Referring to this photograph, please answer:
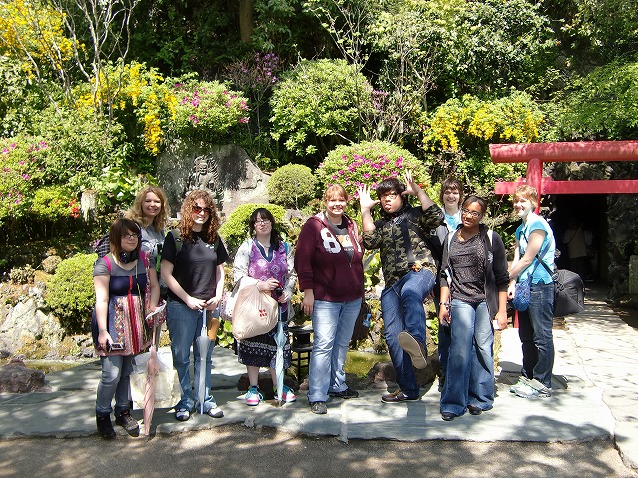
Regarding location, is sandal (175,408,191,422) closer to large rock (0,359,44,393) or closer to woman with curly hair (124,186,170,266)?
woman with curly hair (124,186,170,266)

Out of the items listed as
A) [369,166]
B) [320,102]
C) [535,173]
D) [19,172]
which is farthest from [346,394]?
[320,102]

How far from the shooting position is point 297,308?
7.85 m

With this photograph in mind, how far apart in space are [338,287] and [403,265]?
18.6 inches

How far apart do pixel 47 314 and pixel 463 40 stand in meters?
8.51

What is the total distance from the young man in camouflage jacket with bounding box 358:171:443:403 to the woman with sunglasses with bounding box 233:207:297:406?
67 cm

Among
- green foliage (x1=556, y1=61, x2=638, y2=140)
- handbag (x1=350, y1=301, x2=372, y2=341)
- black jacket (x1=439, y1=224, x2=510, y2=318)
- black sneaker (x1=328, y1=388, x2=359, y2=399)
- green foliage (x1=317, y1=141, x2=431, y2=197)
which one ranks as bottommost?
black sneaker (x1=328, y1=388, x2=359, y2=399)

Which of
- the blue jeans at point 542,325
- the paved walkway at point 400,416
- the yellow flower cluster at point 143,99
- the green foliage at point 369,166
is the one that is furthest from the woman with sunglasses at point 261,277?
the yellow flower cluster at point 143,99

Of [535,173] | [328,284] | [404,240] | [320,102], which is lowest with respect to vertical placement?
[328,284]

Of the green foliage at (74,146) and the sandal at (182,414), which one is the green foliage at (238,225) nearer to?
the green foliage at (74,146)

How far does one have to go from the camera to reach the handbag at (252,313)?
4.28 meters

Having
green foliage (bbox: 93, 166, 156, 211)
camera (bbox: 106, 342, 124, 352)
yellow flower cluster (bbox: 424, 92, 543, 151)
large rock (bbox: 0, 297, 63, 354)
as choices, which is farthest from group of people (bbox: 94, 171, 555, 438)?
yellow flower cluster (bbox: 424, 92, 543, 151)

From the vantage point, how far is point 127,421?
12.9ft

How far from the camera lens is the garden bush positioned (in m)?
9.96

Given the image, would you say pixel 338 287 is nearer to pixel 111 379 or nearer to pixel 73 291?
pixel 111 379
